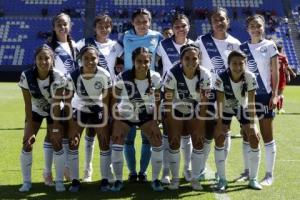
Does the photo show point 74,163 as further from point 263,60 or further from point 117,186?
point 263,60

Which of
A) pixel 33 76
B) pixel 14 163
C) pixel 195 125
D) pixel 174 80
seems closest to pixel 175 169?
pixel 195 125

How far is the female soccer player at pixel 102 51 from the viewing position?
242 inches

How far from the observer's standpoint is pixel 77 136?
18.8ft

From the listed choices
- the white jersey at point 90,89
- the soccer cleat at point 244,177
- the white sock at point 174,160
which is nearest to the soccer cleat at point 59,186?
the white jersey at point 90,89

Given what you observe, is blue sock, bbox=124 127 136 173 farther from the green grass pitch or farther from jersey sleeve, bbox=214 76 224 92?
jersey sleeve, bbox=214 76 224 92

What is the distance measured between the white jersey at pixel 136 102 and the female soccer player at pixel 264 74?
4.00ft

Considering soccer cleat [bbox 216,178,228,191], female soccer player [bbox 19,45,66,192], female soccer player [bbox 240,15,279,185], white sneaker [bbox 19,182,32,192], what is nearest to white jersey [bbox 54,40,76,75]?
female soccer player [bbox 19,45,66,192]

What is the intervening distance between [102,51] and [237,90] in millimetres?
1691

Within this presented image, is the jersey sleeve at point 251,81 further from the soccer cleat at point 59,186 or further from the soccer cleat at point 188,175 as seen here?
the soccer cleat at point 59,186

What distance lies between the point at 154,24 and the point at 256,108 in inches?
1128

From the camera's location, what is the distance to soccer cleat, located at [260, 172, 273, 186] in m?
5.99

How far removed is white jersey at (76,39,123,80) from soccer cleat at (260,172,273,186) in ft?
7.10

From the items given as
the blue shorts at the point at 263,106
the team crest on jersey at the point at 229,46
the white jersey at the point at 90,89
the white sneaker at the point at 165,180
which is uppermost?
the team crest on jersey at the point at 229,46

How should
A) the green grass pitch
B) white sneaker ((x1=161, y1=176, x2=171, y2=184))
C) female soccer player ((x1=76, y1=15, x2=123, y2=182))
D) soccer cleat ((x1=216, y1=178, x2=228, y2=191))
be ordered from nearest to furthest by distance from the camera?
the green grass pitch < soccer cleat ((x1=216, y1=178, x2=228, y2=191)) < white sneaker ((x1=161, y1=176, x2=171, y2=184)) < female soccer player ((x1=76, y1=15, x2=123, y2=182))
